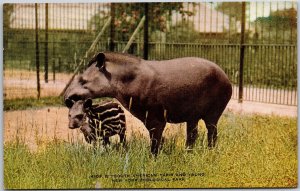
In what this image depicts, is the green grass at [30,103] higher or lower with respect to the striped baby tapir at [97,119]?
higher

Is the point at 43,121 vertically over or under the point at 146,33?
under

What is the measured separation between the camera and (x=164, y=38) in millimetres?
4668

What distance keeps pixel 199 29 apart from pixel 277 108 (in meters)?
0.83

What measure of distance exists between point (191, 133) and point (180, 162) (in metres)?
0.22

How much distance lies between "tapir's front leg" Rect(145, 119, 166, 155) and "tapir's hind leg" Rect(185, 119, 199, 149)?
0.20 meters

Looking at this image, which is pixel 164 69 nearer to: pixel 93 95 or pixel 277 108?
pixel 93 95

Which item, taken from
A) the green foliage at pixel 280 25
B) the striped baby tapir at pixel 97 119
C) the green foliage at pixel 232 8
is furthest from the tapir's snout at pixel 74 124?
the green foliage at pixel 280 25

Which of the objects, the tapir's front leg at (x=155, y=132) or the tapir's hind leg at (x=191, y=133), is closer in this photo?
the tapir's front leg at (x=155, y=132)

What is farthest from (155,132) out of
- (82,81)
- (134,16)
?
(134,16)

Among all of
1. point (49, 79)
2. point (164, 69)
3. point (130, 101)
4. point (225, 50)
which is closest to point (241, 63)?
point (225, 50)

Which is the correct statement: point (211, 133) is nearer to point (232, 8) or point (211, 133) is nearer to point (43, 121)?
point (232, 8)

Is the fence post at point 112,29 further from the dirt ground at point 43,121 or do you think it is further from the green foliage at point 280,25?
the green foliage at point 280,25

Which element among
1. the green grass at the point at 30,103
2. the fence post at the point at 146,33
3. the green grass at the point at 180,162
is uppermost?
the fence post at the point at 146,33

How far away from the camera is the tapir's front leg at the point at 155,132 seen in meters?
4.47
